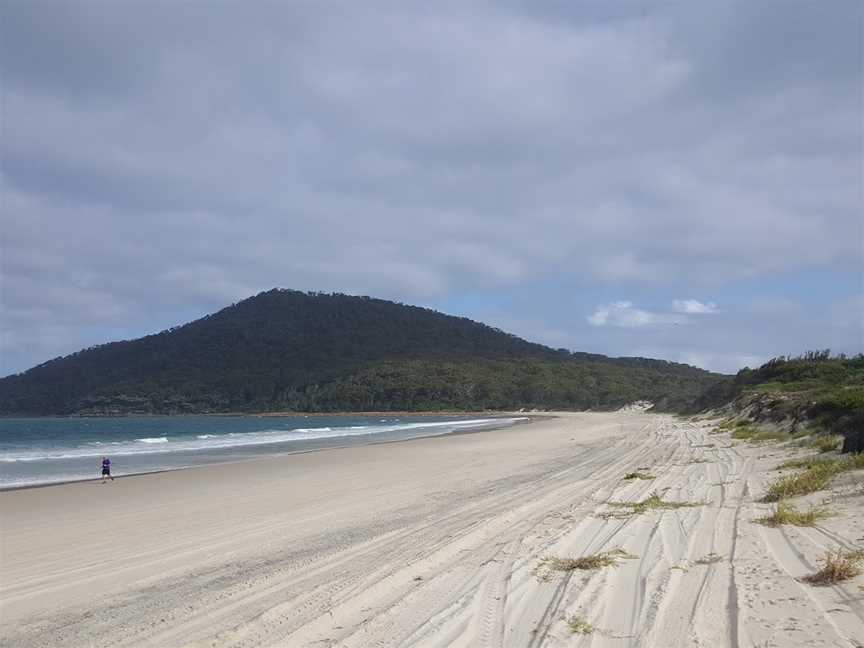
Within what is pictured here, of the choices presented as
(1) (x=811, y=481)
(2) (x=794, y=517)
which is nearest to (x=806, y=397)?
(1) (x=811, y=481)

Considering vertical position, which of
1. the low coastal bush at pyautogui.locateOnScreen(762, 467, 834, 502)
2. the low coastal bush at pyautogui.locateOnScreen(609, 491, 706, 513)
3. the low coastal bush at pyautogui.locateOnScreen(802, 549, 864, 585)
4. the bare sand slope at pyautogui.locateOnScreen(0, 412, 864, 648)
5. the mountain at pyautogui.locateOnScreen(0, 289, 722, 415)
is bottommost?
the bare sand slope at pyautogui.locateOnScreen(0, 412, 864, 648)

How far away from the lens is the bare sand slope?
5.12 meters

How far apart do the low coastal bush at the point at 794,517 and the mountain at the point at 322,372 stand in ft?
291

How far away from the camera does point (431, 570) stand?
23.4ft

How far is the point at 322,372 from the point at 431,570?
483ft

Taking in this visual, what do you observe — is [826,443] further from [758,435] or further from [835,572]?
[835,572]

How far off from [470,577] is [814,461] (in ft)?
32.2

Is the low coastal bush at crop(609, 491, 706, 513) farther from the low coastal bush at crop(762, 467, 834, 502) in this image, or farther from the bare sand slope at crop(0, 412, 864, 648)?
the low coastal bush at crop(762, 467, 834, 502)

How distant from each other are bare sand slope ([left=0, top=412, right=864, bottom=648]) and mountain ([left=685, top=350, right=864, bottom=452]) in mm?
4264

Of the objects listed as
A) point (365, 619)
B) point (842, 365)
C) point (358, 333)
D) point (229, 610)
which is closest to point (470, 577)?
point (365, 619)

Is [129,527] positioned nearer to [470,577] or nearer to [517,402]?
[470,577]

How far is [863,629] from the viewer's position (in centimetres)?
453

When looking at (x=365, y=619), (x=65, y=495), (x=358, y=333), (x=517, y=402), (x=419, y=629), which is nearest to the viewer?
(x=419, y=629)

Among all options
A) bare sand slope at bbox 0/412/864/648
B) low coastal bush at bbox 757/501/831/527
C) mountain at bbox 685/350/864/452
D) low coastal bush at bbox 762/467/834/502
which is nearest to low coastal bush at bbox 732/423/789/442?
mountain at bbox 685/350/864/452
